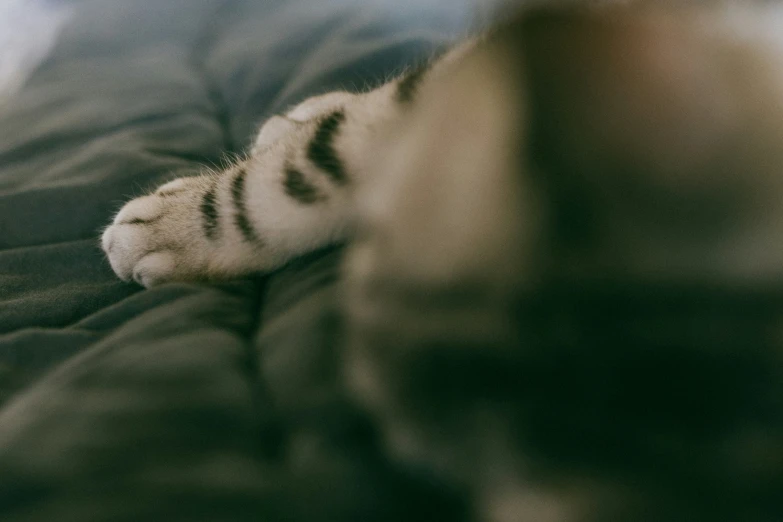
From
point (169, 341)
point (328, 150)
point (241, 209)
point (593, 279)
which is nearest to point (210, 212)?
point (241, 209)

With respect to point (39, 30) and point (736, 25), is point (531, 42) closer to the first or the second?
point (736, 25)

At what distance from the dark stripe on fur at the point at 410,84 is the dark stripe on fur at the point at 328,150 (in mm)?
66

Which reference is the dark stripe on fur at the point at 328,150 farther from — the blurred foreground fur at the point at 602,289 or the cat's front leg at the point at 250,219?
the blurred foreground fur at the point at 602,289

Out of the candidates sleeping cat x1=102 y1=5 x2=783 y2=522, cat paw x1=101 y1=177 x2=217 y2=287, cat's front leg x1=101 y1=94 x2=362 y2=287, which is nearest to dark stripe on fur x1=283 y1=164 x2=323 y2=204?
cat's front leg x1=101 y1=94 x2=362 y2=287

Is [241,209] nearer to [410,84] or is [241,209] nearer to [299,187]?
[299,187]

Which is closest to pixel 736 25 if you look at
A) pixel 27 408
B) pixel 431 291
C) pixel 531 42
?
pixel 531 42

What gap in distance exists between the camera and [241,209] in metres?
0.77

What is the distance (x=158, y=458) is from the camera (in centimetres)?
40

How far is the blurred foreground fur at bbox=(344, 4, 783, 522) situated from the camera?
33 centimetres

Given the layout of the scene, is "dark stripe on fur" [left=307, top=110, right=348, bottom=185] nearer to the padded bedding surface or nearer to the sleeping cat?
the padded bedding surface

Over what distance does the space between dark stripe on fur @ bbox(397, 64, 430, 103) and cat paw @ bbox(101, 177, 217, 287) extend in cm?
24

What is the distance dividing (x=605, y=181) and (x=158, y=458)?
27 centimetres

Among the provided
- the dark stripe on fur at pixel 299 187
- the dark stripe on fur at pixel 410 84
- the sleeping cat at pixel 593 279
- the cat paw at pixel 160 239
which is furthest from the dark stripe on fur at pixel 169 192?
the sleeping cat at pixel 593 279

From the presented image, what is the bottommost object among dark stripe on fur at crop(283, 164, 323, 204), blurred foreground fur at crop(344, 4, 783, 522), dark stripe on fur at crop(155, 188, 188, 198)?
blurred foreground fur at crop(344, 4, 783, 522)
